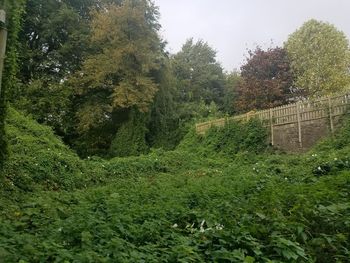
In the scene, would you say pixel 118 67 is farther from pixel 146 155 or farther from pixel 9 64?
pixel 9 64

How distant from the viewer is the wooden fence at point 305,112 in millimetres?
15664

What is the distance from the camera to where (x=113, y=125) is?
24.9 metres

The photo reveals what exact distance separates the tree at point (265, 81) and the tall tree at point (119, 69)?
672cm

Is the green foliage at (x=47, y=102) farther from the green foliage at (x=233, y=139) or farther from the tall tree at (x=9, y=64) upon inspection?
the tall tree at (x=9, y=64)

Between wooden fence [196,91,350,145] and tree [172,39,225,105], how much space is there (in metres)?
15.7

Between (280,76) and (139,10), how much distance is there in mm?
10487

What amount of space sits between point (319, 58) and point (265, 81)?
400cm

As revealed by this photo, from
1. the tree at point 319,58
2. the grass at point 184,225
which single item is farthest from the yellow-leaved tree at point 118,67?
the grass at point 184,225

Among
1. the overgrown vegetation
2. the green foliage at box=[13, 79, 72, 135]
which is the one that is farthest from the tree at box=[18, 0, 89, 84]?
the green foliage at box=[13, 79, 72, 135]

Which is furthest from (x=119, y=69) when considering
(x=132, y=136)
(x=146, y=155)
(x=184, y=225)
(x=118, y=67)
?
(x=184, y=225)

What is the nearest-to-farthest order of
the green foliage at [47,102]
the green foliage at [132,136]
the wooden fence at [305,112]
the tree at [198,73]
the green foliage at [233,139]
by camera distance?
the wooden fence at [305,112] < the green foliage at [233,139] < the green foliage at [47,102] < the green foliage at [132,136] < the tree at [198,73]

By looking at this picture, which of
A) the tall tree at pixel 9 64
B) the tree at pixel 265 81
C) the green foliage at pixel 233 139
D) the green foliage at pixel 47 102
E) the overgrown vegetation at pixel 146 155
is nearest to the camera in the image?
the overgrown vegetation at pixel 146 155

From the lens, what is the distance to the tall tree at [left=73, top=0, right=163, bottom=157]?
22938 mm

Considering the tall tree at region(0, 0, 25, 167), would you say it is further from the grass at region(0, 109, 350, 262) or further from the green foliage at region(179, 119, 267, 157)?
the green foliage at region(179, 119, 267, 157)
